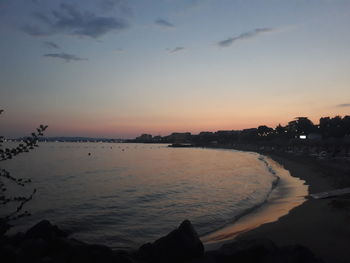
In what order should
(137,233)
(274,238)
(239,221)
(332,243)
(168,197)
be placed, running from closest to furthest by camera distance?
(332,243) → (274,238) → (137,233) → (239,221) → (168,197)

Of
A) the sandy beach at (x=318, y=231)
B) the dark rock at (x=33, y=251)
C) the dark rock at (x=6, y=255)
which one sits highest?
the dark rock at (x=6, y=255)

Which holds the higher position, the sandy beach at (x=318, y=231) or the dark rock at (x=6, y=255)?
the dark rock at (x=6, y=255)

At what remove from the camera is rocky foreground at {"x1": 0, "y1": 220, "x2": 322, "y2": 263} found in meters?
7.97

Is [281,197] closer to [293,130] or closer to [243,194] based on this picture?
[243,194]

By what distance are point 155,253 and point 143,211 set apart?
41.2 ft

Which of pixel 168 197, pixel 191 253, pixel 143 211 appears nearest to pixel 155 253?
pixel 191 253

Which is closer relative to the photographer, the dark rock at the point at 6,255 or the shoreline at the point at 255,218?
the dark rock at the point at 6,255

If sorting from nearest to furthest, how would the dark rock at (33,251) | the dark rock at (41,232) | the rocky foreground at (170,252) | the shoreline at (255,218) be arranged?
the rocky foreground at (170,252) → the dark rock at (33,251) → the dark rock at (41,232) → the shoreline at (255,218)

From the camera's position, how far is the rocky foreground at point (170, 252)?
26.2 ft

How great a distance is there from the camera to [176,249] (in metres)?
9.05

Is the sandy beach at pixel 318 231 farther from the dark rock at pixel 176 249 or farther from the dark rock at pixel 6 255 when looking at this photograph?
the dark rock at pixel 6 255

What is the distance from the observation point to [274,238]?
1248 centimetres

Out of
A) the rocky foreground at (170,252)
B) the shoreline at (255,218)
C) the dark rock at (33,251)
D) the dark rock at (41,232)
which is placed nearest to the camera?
the rocky foreground at (170,252)

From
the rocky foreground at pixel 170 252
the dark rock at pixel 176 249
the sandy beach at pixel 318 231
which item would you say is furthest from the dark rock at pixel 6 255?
the sandy beach at pixel 318 231
